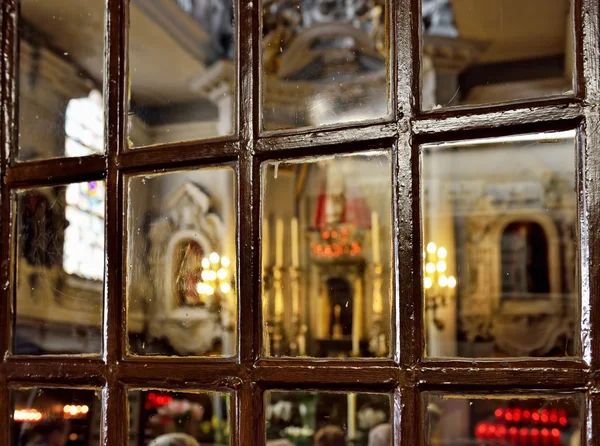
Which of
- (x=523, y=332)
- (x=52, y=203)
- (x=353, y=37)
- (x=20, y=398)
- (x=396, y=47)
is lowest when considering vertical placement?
(x=523, y=332)

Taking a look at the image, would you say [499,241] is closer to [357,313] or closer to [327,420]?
[357,313]

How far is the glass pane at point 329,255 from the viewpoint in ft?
13.6

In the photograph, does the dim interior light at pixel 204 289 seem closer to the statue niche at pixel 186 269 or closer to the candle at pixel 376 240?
the statue niche at pixel 186 269

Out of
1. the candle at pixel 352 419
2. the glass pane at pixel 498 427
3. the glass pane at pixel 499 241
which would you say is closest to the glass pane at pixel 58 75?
the candle at pixel 352 419

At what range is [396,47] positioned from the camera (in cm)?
61

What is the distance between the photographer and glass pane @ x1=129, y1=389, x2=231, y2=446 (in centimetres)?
71

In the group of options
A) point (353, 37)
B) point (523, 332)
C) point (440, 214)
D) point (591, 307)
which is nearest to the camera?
point (591, 307)

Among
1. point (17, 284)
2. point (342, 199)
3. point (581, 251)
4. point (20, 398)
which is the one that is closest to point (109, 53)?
point (17, 284)

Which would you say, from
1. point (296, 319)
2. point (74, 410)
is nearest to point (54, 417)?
point (74, 410)

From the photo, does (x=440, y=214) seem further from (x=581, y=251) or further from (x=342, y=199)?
(x=581, y=251)

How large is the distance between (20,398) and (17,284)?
126mm

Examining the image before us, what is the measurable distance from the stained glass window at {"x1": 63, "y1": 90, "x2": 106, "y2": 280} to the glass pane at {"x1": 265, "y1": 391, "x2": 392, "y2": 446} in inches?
10.2

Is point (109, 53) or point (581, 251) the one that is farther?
point (109, 53)

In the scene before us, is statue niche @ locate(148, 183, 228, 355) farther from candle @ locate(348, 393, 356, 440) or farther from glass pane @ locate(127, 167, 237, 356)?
candle @ locate(348, 393, 356, 440)
